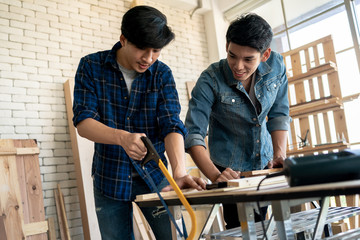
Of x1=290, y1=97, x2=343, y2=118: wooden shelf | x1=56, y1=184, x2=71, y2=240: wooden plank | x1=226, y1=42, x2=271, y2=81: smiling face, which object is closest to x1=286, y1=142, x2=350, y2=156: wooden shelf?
x1=290, y1=97, x2=343, y2=118: wooden shelf

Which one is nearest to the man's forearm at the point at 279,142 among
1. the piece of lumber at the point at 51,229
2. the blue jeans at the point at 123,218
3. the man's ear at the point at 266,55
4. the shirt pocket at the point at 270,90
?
the shirt pocket at the point at 270,90

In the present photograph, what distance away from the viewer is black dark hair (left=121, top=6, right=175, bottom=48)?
1482 mm

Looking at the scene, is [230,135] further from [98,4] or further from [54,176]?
[98,4]

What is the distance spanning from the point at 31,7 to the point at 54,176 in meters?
A: 2.00

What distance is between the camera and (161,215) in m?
1.57

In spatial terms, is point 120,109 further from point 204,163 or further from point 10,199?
point 10,199

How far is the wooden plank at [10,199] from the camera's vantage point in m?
3.40

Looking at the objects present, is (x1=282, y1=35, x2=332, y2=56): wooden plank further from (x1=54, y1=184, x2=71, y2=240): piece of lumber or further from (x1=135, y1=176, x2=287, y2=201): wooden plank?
(x1=135, y1=176, x2=287, y2=201): wooden plank

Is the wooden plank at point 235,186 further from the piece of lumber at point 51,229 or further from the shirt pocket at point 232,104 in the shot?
the piece of lumber at point 51,229

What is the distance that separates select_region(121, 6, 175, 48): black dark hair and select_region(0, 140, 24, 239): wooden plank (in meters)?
2.58

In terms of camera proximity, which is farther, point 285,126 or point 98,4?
point 98,4

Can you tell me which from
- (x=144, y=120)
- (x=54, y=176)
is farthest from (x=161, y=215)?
(x=54, y=176)

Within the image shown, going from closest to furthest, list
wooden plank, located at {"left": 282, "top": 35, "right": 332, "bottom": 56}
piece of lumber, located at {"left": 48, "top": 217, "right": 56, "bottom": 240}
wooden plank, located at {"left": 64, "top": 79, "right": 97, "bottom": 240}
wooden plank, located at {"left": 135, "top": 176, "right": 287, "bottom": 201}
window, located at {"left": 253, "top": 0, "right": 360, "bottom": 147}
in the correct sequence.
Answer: wooden plank, located at {"left": 135, "top": 176, "right": 287, "bottom": 201}, piece of lumber, located at {"left": 48, "top": 217, "right": 56, "bottom": 240}, wooden plank, located at {"left": 64, "top": 79, "right": 97, "bottom": 240}, wooden plank, located at {"left": 282, "top": 35, "right": 332, "bottom": 56}, window, located at {"left": 253, "top": 0, "right": 360, "bottom": 147}

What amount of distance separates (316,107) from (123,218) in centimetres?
353
